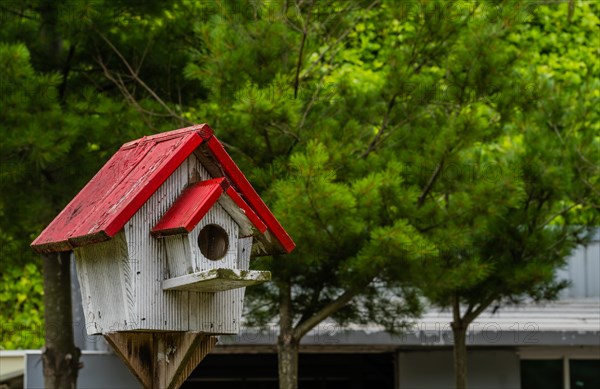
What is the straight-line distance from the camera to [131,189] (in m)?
4.94

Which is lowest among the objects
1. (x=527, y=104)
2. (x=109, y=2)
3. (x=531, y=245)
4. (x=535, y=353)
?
A: (x=535, y=353)

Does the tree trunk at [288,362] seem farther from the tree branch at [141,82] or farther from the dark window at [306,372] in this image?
the dark window at [306,372]

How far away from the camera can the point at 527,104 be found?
9.18 metres

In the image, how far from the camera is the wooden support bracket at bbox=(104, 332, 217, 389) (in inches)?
198

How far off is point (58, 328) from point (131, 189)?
16.4 feet

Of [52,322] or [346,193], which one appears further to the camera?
[52,322]

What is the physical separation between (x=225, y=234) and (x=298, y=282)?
398cm

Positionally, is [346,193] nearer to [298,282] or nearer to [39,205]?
[298,282]

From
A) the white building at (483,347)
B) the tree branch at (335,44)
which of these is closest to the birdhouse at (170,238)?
the tree branch at (335,44)

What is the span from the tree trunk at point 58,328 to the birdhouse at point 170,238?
4.39m

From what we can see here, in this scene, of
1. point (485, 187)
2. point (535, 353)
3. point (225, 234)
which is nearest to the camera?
point (225, 234)

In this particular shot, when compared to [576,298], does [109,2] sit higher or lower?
higher

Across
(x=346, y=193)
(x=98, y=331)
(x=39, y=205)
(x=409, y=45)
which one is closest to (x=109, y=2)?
(x=39, y=205)

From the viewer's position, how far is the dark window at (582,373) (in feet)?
44.0
